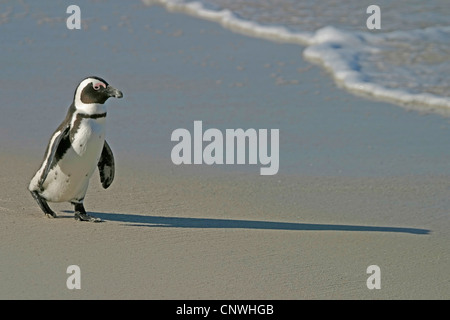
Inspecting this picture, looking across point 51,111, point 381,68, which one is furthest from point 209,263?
point 381,68

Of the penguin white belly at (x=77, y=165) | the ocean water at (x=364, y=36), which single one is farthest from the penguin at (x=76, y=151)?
the ocean water at (x=364, y=36)

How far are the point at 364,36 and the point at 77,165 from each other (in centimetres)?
444

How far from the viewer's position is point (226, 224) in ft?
17.8

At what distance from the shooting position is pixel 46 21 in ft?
30.5

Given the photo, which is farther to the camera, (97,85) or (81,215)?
(81,215)

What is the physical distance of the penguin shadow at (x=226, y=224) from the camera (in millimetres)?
5367

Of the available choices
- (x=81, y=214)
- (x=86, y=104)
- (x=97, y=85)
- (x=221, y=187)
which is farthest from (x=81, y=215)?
(x=221, y=187)

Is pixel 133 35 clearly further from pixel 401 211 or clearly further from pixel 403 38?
pixel 401 211

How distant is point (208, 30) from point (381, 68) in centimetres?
185

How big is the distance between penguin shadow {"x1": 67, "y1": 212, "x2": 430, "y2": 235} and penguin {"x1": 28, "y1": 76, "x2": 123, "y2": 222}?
0.19 metres

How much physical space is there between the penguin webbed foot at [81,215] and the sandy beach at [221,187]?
0.15 feet

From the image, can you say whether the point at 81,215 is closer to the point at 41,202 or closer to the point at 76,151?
the point at 41,202

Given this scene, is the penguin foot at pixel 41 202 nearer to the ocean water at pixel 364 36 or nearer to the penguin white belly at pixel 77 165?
the penguin white belly at pixel 77 165

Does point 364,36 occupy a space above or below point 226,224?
above
